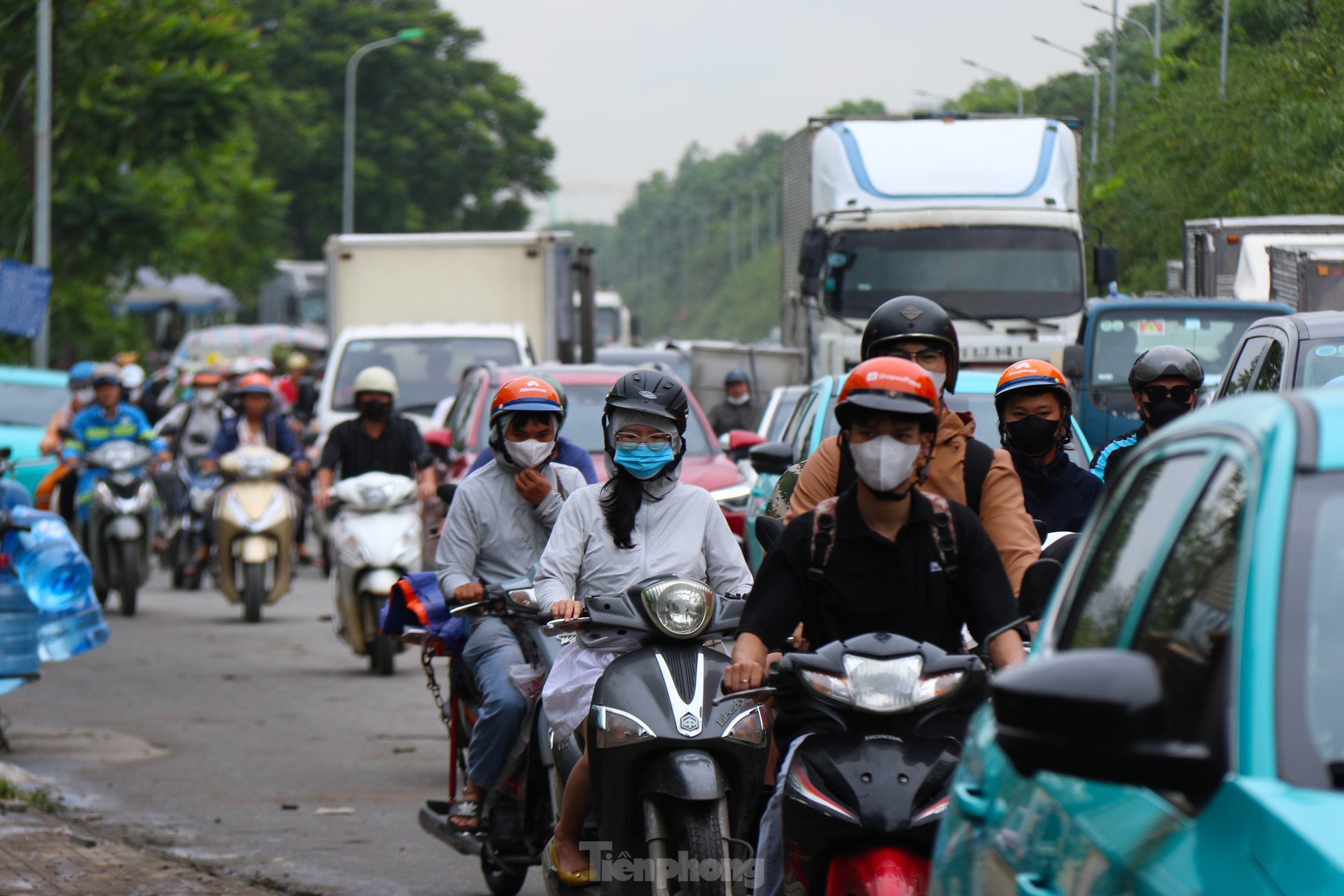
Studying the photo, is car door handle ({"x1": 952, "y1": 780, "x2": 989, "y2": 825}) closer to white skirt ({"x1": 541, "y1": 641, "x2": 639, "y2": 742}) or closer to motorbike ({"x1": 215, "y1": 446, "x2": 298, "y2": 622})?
white skirt ({"x1": 541, "y1": 641, "x2": 639, "y2": 742})

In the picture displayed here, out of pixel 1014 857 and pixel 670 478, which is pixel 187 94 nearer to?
pixel 670 478

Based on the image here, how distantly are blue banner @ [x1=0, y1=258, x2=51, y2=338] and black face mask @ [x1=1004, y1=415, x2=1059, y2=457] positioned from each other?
18078 millimetres

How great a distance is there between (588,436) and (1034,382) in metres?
7.45

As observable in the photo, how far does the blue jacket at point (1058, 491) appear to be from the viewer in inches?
272

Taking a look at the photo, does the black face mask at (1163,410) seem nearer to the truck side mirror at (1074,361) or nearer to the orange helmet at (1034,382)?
the orange helmet at (1034,382)

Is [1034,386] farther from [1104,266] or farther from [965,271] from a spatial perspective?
[1104,266]

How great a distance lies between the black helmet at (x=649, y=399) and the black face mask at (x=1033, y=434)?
4.33 ft

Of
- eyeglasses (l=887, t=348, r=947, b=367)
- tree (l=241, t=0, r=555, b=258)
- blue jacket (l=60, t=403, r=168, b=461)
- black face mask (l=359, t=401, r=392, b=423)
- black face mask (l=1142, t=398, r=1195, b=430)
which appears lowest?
blue jacket (l=60, t=403, r=168, b=461)

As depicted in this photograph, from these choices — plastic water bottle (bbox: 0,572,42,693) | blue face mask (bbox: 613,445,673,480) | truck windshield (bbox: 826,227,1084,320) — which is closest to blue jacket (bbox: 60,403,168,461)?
truck windshield (bbox: 826,227,1084,320)

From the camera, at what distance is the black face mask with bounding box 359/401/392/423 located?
13.1 metres

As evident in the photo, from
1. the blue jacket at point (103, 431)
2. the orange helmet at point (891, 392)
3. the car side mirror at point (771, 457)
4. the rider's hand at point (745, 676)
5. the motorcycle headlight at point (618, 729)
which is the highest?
the orange helmet at point (891, 392)

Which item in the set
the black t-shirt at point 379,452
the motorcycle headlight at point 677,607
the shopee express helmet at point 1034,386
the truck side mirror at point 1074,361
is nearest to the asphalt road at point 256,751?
the black t-shirt at point 379,452

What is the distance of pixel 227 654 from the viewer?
1434cm

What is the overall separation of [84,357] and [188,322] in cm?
2781
